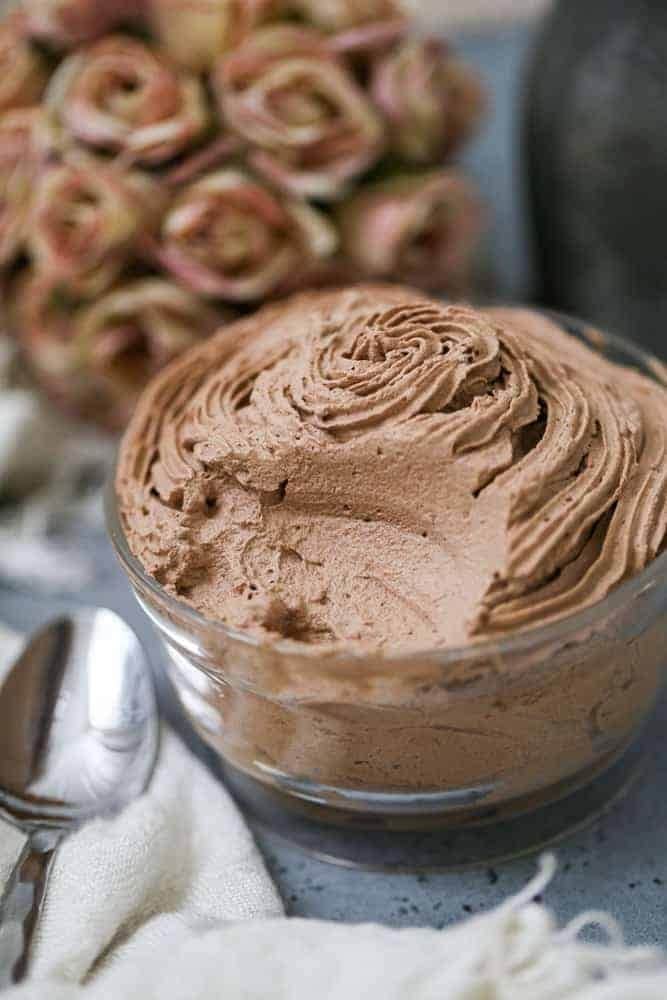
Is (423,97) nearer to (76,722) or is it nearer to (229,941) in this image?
(76,722)

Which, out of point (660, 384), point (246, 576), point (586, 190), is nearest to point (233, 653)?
point (246, 576)

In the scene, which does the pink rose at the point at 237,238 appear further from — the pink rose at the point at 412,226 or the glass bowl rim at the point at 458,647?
the glass bowl rim at the point at 458,647

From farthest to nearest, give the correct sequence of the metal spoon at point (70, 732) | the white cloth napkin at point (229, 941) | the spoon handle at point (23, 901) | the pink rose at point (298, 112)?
the pink rose at point (298, 112) < the metal spoon at point (70, 732) < the spoon handle at point (23, 901) < the white cloth napkin at point (229, 941)

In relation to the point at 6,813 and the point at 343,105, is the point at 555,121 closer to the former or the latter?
the point at 343,105

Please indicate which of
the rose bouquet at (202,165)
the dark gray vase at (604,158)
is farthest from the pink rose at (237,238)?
the dark gray vase at (604,158)

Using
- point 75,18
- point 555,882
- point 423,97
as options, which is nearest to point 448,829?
point 555,882

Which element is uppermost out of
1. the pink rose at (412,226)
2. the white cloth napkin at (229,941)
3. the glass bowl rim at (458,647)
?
the pink rose at (412,226)

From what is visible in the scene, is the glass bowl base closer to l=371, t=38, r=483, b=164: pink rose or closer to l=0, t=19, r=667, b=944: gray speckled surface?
l=0, t=19, r=667, b=944: gray speckled surface
